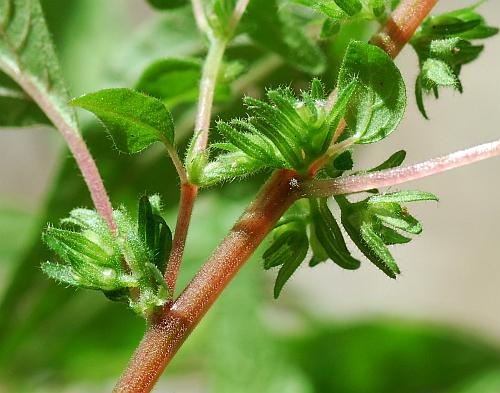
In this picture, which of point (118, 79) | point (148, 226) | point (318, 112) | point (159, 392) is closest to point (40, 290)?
point (118, 79)

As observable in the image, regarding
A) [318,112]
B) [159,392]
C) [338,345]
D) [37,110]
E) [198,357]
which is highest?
[318,112]

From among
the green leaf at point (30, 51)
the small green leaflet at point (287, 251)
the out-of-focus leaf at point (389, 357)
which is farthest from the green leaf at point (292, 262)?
the out-of-focus leaf at point (389, 357)

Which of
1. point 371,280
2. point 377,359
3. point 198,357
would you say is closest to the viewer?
point 377,359

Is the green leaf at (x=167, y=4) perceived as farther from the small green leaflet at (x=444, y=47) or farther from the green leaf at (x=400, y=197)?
the green leaf at (x=400, y=197)

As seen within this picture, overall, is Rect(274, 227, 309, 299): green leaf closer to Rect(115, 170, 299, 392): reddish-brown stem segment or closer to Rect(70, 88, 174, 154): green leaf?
Rect(115, 170, 299, 392): reddish-brown stem segment

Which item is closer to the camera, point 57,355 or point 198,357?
point 57,355

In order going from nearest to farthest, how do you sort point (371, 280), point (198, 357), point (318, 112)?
point (318, 112)
point (198, 357)
point (371, 280)

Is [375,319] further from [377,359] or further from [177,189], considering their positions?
[177,189]
